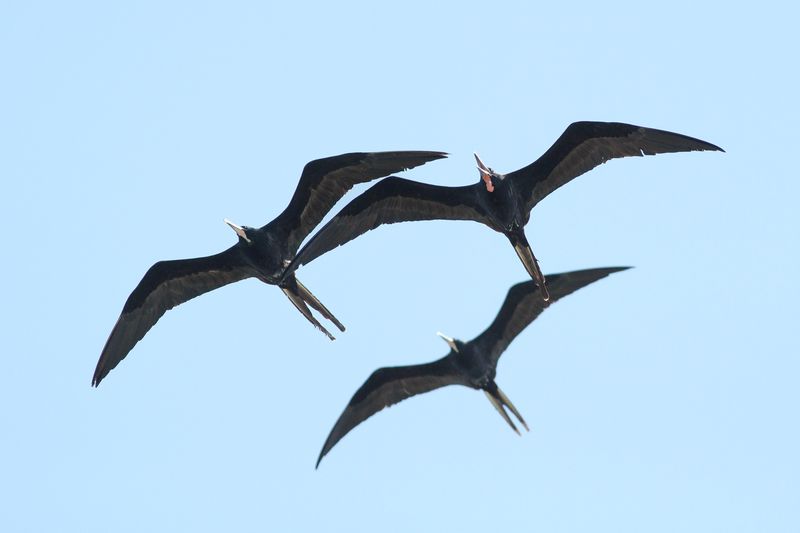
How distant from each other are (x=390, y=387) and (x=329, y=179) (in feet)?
15.4

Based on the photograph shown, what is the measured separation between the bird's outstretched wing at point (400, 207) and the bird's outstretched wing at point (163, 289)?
202 centimetres

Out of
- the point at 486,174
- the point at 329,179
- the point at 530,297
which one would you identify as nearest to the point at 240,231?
the point at 329,179

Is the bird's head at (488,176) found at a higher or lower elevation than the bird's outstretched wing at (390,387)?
higher

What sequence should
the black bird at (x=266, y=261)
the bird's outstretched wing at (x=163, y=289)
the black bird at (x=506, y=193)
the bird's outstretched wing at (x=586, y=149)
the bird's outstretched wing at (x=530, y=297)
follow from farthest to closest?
the bird's outstretched wing at (x=530, y=297) < the bird's outstretched wing at (x=163, y=289) < the black bird at (x=266, y=261) < the black bird at (x=506, y=193) < the bird's outstretched wing at (x=586, y=149)

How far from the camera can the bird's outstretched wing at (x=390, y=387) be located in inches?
1087

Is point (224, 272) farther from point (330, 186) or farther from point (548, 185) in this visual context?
point (548, 185)

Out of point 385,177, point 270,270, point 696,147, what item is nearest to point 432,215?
point 385,177

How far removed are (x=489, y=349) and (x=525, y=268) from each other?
260 cm

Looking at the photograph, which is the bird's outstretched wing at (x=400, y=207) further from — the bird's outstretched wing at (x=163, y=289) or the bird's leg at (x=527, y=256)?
the bird's outstretched wing at (x=163, y=289)

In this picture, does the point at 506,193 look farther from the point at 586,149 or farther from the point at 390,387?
the point at 390,387

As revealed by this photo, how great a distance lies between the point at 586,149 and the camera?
24.8m

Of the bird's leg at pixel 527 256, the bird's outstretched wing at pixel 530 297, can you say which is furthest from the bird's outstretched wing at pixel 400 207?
the bird's outstretched wing at pixel 530 297

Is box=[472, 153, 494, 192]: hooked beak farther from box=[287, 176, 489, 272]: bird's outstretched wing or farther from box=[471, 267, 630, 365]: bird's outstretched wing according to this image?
box=[471, 267, 630, 365]: bird's outstretched wing

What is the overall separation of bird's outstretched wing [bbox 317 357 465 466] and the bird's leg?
3.14 m
